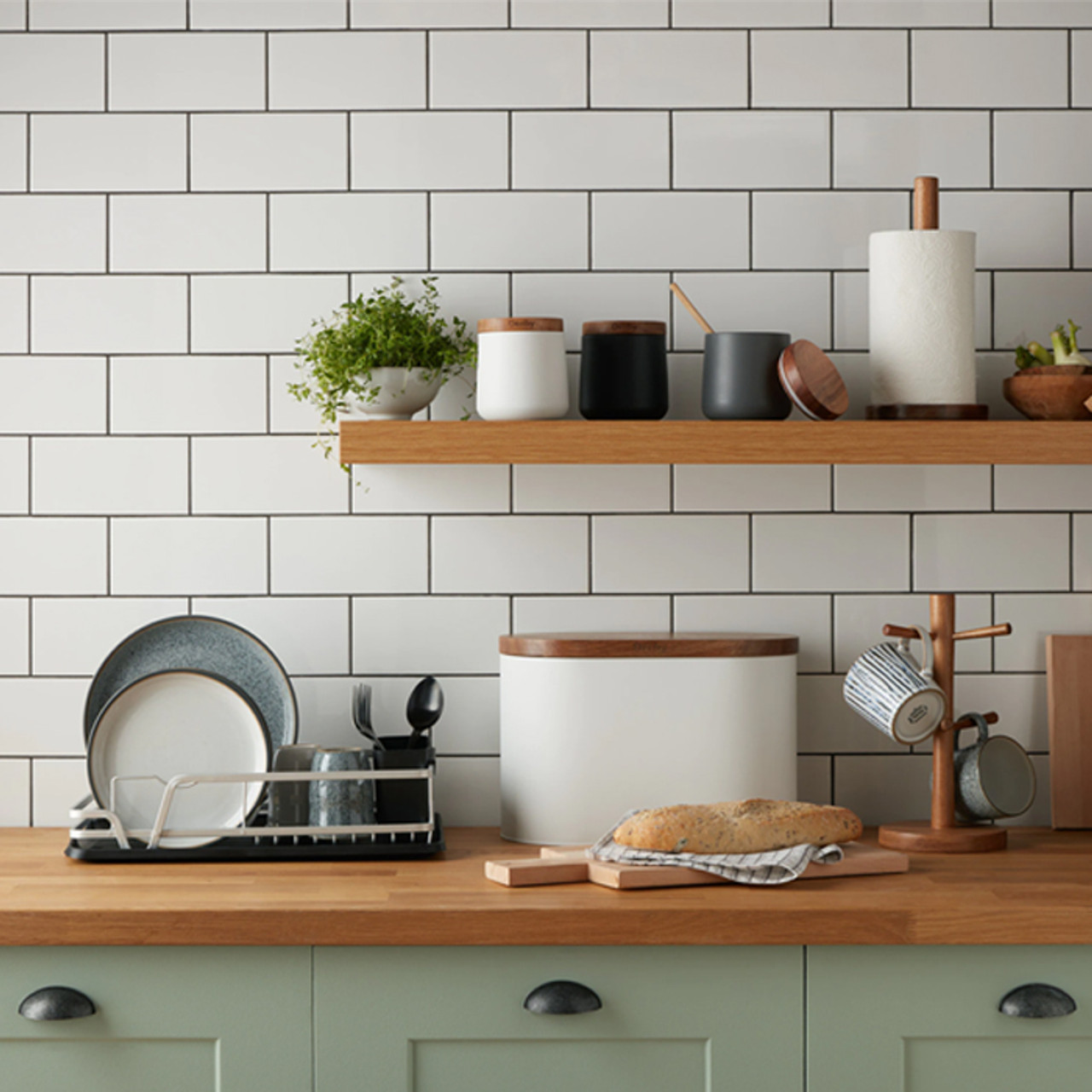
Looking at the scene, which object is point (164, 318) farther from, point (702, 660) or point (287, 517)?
point (702, 660)

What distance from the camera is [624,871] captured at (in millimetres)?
1501

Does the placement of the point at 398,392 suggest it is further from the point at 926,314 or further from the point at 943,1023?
the point at 943,1023

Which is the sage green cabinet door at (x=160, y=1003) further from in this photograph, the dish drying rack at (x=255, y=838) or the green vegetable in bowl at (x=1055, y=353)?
the green vegetable in bowl at (x=1055, y=353)

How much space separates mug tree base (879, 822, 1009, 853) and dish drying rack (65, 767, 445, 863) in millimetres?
623

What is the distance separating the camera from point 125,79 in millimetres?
1938

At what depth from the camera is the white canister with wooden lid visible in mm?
1763

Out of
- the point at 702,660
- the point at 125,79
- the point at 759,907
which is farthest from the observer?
the point at 125,79

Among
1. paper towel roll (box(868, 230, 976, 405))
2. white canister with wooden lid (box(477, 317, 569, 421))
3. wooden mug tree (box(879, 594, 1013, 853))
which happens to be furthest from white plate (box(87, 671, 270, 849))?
paper towel roll (box(868, 230, 976, 405))

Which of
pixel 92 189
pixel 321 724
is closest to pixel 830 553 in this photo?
pixel 321 724

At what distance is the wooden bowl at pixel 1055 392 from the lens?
1795 mm

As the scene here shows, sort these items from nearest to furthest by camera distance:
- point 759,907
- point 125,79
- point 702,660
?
point 759,907 → point 702,660 → point 125,79

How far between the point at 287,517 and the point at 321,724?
0.32 meters

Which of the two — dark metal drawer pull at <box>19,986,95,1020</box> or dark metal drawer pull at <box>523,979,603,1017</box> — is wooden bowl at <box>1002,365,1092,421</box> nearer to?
dark metal drawer pull at <box>523,979,603,1017</box>

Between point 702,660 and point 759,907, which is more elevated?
point 702,660
